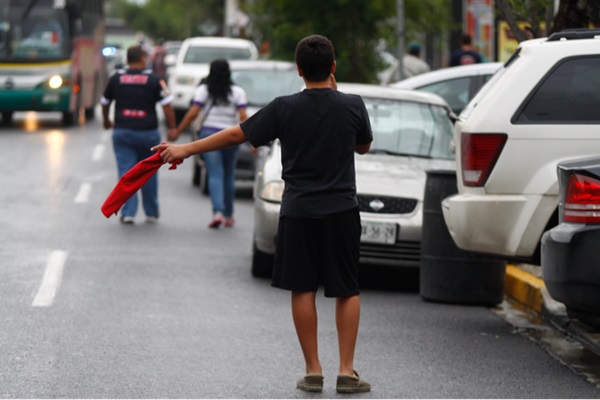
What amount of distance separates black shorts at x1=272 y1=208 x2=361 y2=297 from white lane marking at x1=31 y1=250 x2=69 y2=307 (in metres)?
2.88

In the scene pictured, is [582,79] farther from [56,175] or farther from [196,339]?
[56,175]

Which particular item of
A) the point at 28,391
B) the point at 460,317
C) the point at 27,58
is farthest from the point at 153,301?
the point at 27,58

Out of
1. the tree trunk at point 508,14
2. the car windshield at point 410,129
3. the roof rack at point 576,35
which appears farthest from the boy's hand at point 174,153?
the tree trunk at point 508,14

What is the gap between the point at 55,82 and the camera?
28.4 meters

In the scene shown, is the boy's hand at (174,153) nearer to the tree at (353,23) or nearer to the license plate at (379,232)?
the license plate at (379,232)

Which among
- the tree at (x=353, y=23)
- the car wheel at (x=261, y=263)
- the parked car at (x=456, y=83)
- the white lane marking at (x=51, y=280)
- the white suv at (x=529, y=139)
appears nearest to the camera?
the white suv at (x=529, y=139)

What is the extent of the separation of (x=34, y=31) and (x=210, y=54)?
3518 mm

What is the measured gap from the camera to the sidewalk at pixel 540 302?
349 inches

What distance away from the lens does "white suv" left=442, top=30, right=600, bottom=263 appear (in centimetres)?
843

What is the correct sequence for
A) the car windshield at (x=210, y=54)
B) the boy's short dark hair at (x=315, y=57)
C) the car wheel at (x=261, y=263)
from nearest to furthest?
the boy's short dark hair at (x=315, y=57) < the car wheel at (x=261, y=263) < the car windshield at (x=210, y=54)

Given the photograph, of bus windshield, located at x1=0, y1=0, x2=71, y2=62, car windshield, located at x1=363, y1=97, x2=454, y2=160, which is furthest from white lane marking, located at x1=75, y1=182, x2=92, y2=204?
bus windshield, located at x1=0, y1=0, x2=71, y2=62

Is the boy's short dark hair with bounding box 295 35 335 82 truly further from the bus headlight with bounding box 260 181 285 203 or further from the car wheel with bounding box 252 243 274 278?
the car wheel with bounding box 252 243 274 278

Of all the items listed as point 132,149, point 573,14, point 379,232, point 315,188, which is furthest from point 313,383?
point 132,149

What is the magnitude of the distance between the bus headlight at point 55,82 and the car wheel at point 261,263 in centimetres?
1783
